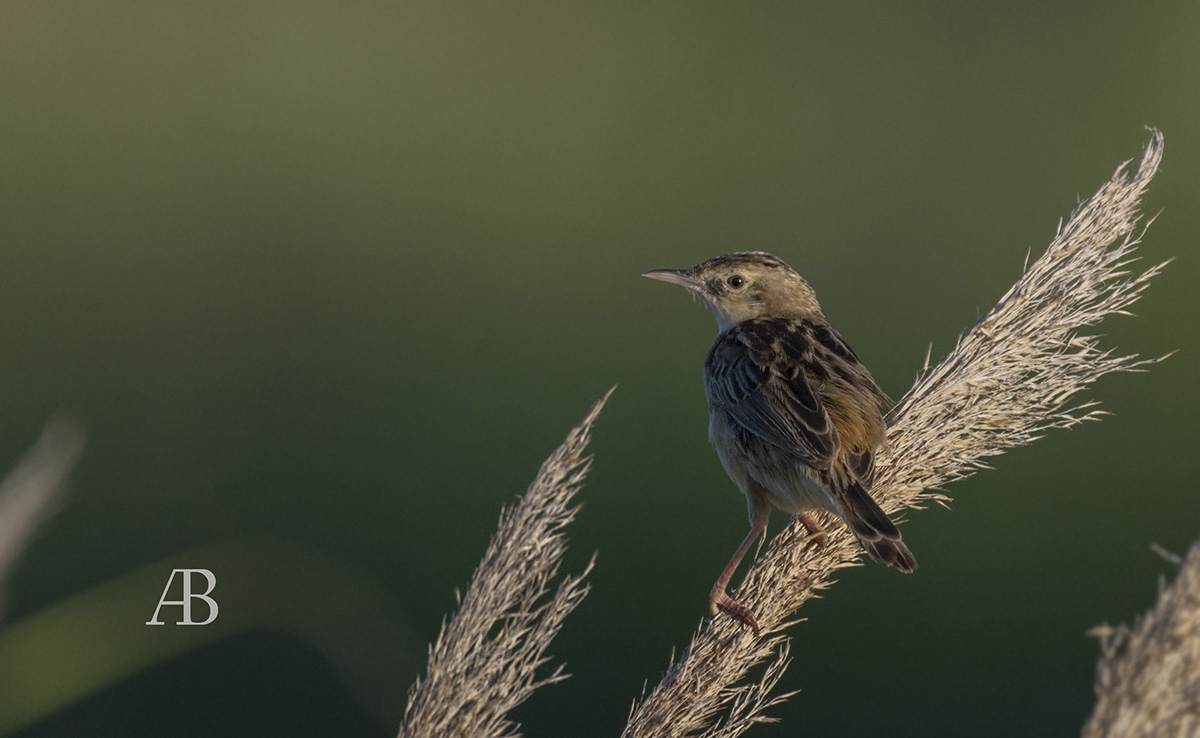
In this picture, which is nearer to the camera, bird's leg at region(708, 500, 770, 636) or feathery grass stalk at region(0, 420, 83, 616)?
feathery grass stalk at region(0, 420, 83, 616)

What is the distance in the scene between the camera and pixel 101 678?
8.63 feet

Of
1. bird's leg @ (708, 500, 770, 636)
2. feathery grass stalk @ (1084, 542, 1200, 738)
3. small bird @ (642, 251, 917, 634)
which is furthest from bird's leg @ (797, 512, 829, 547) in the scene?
feathery grass stalk @ (1084, 542, 1200, 738)

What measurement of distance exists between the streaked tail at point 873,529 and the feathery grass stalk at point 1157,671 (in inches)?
49.6

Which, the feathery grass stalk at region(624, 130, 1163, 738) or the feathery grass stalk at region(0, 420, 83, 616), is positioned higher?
the feathery grass stalk at region(0, 420, 83, 616)

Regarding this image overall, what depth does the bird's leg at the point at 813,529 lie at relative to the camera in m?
3.10

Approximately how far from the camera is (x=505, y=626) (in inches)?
95.5

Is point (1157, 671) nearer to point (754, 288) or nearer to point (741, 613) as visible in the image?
point (741, 613)

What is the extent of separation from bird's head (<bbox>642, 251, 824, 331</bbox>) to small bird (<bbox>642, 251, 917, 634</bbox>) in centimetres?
6

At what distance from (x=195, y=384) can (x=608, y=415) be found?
9.63ft

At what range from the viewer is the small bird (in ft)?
9.78

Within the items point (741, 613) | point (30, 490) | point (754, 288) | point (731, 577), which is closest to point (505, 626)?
point (741, 613)

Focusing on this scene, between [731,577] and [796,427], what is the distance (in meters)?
0.48

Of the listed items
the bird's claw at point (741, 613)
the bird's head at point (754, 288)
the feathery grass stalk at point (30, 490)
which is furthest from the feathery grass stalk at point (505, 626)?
the bird's head at point (754, 288)

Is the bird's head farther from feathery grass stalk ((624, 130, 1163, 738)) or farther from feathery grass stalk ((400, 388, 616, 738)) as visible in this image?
feathery grass stalk ((400, 388, 616, 738))
